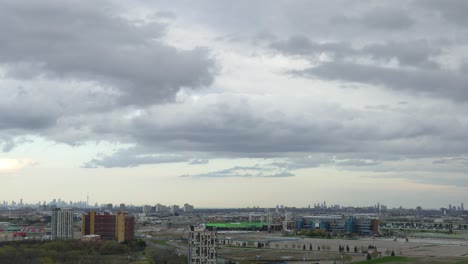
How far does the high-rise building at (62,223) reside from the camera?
113 m

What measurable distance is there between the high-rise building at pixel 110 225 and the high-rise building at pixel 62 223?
421 cm

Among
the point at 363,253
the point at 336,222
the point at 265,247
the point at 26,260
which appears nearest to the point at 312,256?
the point at 363,253

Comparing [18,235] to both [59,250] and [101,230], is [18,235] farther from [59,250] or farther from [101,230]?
[59,250]

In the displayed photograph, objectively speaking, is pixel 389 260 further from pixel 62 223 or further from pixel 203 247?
pixel 62 223

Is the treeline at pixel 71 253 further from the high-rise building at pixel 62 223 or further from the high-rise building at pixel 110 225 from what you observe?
the high-rise building at pixel 62 223

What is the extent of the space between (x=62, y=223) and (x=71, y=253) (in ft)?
157

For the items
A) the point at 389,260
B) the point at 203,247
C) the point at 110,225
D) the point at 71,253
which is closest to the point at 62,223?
the point at 110,225

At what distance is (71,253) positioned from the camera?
68.5 m

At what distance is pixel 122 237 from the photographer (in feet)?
341

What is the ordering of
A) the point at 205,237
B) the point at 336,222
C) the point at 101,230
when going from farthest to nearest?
the point at 336,222 → the point at 101,230 → the point at 205,237

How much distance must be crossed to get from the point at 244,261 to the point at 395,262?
1824 centimetres

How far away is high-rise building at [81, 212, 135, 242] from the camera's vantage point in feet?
344

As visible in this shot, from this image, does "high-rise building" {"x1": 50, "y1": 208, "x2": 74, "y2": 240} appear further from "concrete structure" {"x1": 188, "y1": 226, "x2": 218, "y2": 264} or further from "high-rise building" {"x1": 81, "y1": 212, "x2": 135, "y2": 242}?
"concrete structure" {"x1": 188, "y1": 226, "x2": 218, "y2": 264}

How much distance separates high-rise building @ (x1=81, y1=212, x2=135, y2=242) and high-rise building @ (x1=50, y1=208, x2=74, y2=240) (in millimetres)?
4209
